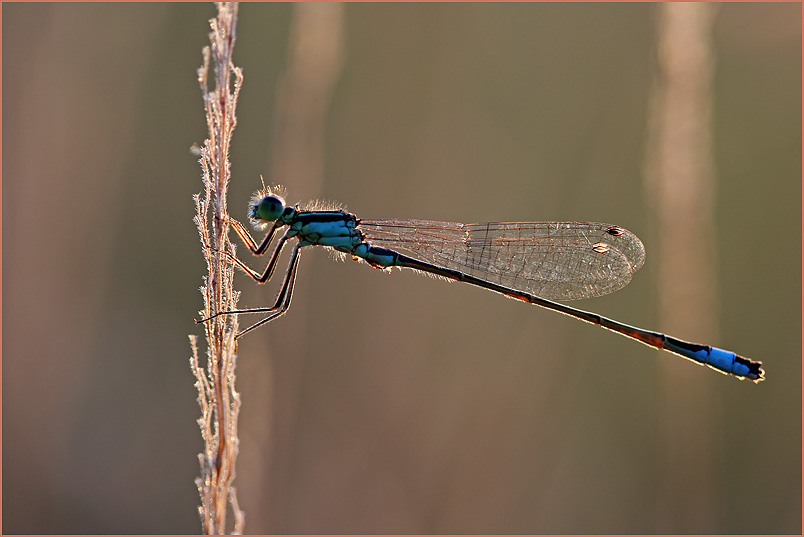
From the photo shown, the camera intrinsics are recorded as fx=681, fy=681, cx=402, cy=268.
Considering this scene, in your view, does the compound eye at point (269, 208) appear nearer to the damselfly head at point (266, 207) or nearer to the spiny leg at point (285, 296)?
the damselfly head at point (266, 207)

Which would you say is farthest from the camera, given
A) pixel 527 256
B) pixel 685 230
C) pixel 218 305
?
pixel 527 256

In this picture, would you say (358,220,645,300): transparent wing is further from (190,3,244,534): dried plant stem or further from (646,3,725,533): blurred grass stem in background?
(190,3,244,534): dried plant stem

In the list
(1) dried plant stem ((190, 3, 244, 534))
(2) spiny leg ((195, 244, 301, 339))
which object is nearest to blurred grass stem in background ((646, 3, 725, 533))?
(2) spiny leg ((195, 244, 301, 339))

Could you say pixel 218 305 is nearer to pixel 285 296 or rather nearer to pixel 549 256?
pixel 285 296

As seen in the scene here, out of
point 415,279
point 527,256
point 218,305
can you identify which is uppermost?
point 527,256

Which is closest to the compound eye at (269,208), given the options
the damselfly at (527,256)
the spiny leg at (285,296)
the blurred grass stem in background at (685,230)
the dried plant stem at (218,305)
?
the spiny leg at (285,296)

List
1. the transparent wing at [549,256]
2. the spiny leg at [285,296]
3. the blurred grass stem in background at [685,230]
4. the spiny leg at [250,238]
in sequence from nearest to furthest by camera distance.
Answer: the spiny leg at [250,238], the spiny leg at [285,296], the blurred grass stem in background at [685,230], the transparent wing at [549,256]

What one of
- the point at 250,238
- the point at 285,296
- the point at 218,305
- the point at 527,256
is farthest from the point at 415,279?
the point at 218,305
